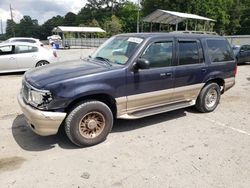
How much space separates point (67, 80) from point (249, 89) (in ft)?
24.1

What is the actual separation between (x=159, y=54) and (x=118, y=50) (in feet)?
2.64

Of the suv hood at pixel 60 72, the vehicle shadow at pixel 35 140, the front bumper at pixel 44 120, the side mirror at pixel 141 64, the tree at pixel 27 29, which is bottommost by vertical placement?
the vehicle shadow at pixel 35 140

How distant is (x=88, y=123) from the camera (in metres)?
4.41

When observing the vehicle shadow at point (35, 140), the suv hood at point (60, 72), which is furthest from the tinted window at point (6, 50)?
the suv hood at point (60, 72)

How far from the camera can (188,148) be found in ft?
14.6

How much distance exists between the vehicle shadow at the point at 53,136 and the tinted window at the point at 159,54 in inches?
51.7

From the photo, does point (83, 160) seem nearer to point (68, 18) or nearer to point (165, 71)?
point (165, 71)

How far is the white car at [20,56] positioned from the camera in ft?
35.9

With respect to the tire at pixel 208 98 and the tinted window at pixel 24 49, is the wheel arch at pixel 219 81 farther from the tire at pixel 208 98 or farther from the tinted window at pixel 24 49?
the tinted window at pixel 24 49

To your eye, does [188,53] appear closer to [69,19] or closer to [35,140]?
[35,140]

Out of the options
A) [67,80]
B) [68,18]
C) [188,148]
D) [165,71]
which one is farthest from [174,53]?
[68,18]

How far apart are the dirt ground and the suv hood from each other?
1.12 metres

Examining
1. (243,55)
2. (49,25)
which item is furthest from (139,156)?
(49,25)

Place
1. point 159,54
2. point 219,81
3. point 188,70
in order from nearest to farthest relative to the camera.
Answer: point 159,54 < point 188,70 < point 219,81
